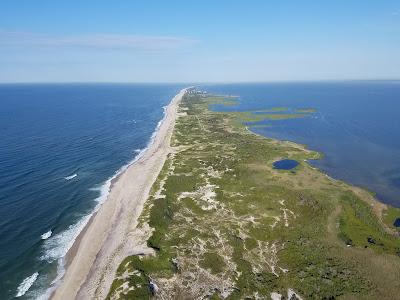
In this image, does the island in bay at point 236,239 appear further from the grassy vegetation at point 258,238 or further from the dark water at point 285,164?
the dark water at point 285,164

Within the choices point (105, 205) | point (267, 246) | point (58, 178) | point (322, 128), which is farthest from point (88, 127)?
point (267, 246)

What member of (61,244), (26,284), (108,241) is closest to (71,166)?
(61,244)

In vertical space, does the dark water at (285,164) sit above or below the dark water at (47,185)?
below

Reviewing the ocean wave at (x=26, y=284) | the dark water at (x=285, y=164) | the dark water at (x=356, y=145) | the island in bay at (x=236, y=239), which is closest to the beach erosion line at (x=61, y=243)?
the ocean wave at (x=26, y=284)

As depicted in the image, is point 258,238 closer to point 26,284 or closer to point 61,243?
point 61,243

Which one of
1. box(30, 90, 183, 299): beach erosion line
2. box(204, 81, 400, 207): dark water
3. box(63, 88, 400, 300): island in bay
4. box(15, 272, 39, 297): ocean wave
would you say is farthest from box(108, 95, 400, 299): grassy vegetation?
box(15, 272, 39, 297): ocean wave

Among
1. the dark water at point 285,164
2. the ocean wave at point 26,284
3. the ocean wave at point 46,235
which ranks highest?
the ocean wave at point 46,235

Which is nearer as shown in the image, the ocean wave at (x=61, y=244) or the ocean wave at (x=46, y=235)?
the ocean wave at (x=61, y=244)
